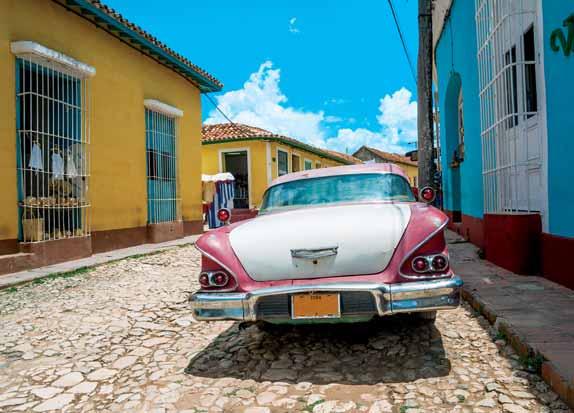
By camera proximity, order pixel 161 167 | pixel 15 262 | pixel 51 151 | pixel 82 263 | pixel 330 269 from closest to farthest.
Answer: pixel 330 269, pixel 15 262, pixel 82 263, pixel 51 151, pixel 161 167

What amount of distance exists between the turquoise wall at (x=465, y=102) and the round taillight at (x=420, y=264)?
15.5ft

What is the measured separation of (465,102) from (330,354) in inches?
253

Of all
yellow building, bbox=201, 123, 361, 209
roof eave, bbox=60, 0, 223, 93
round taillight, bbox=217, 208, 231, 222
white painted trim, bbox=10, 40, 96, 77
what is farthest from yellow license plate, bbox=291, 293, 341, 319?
yellow building, bbox=201, 123, 361, 209

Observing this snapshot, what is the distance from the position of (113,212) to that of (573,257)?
7.68 meters

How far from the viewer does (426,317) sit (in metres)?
3.34

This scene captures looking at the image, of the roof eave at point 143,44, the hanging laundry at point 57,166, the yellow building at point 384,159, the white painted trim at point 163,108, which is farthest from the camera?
the yellow building at point 384,159

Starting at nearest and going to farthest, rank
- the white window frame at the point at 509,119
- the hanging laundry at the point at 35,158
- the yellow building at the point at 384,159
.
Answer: the white window frame at the point at 509,119
the hanging laundry at the point at 35,158
the yellow building at the point at 384,159

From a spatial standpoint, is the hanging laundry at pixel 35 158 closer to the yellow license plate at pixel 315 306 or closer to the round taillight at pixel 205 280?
the round taillight at pixel 205 280

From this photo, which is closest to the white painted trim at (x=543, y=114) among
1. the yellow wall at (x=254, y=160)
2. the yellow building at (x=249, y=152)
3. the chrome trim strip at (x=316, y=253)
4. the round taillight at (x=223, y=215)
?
the chrome trim strip at (x=316, y=253)

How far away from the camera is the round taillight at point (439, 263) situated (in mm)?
2576

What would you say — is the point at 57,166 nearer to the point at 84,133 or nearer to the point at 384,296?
the point at 84,133

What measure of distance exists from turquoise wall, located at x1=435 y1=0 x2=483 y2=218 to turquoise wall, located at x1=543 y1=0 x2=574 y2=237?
253 cm

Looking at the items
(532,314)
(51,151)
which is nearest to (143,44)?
(51,151)

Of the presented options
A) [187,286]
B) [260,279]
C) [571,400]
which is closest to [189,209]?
[187,286]
